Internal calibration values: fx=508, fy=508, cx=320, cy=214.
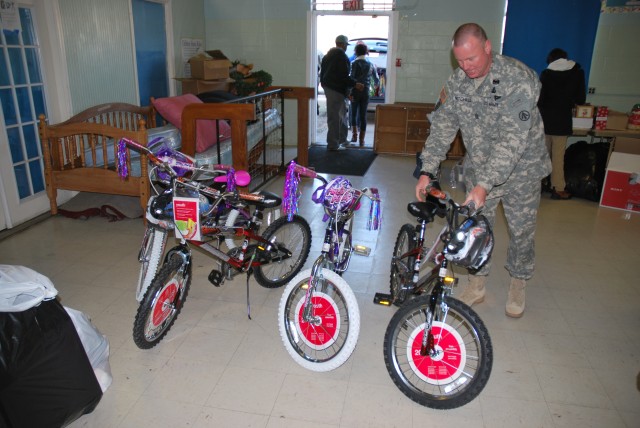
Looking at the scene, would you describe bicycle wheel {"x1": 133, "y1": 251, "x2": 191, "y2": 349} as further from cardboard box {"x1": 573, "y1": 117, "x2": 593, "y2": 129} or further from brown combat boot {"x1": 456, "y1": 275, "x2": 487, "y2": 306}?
cardboard box {"x1": 573, "y1": 117, "x2": 593, "y2": 129}

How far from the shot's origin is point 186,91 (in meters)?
6.40

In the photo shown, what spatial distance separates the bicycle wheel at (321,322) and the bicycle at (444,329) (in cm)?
19

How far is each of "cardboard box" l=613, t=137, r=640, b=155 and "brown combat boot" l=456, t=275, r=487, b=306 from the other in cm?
312

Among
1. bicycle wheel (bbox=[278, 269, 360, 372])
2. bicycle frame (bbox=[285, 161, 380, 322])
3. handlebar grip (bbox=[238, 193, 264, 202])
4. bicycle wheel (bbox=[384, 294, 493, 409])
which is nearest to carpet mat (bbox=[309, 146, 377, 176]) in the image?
handlebar grip (bbox=[238, 193, 264, 202])

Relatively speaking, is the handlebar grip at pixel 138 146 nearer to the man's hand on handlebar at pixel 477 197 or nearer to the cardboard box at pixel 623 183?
the man's hand on handlebar at pixel 477 197

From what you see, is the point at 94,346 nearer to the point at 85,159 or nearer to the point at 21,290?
the point at 21,290

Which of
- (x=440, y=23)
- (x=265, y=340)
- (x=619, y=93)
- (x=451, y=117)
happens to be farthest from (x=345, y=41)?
(x=265, y=340)

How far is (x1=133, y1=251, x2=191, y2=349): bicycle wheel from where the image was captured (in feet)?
7.89

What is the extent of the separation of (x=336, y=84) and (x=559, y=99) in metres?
2.98

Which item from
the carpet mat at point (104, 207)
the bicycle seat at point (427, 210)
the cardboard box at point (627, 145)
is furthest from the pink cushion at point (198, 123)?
the cardboard box at point (627, 145)

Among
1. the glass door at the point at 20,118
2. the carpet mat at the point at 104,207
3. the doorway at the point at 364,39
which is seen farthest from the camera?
the doorway at the point at 364,39

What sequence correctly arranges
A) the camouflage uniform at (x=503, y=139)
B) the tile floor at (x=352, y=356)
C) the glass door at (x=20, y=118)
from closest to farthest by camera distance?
the tile floor at (x=352, y=356)
the camouflage uniform at (x=503, y=139)
the glass door at (x=20, y=118)

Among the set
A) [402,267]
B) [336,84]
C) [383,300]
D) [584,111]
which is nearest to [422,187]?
[402,267]

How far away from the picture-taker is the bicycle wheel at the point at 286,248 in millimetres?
A: 3116
